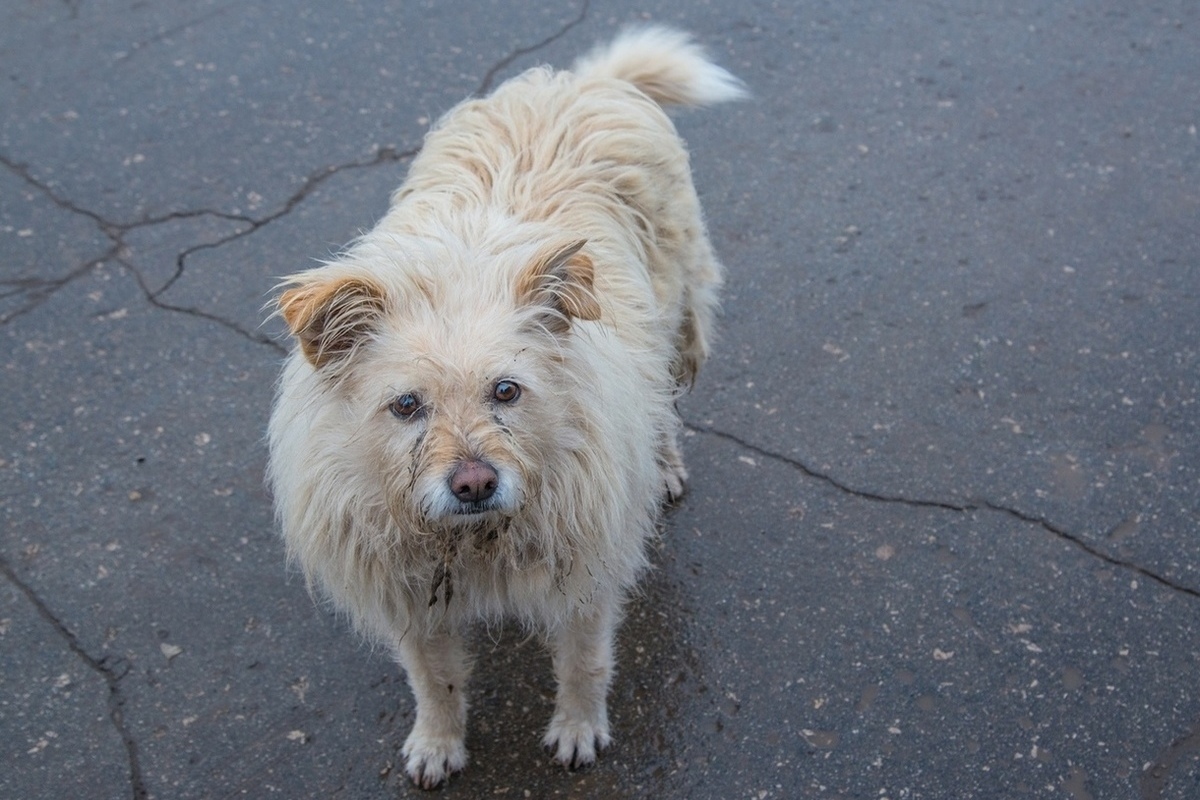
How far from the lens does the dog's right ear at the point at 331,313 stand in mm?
2525

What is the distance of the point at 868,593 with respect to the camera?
369 cm

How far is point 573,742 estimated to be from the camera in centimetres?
323

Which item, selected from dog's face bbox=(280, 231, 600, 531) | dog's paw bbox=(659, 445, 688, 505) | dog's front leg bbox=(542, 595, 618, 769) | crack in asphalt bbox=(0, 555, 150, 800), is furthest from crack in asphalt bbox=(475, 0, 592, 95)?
dog's front leg bbox=(542, 595, 618, 769)

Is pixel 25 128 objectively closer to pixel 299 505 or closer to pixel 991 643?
pixel 299 505

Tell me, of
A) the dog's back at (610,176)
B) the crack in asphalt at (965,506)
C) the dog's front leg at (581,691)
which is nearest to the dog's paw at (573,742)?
the dog's front leg at (581,691)

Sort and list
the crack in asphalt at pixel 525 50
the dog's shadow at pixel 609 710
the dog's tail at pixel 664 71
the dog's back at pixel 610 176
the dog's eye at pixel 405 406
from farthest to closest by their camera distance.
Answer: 1. the crack in asphalt at pixel 525 50
2. the dog's tail at pixel 664 71
3. the dog's back at pixel 610 176
4. the dog's shadow at pixel 609 710
5. the dog's eye at pixel 405 406

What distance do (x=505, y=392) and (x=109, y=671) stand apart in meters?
1.78

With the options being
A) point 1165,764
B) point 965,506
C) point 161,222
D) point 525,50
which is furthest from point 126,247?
point 1165,764

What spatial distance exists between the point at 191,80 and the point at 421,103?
1.32 meters

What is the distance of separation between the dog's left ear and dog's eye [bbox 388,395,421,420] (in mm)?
362

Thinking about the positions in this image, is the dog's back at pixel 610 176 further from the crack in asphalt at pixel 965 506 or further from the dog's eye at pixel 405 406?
the dog's eye at pixel 405 406

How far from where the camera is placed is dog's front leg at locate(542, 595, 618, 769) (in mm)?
3189

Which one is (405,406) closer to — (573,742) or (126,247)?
(573,742)

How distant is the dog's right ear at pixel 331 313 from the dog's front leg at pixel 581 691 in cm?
104
